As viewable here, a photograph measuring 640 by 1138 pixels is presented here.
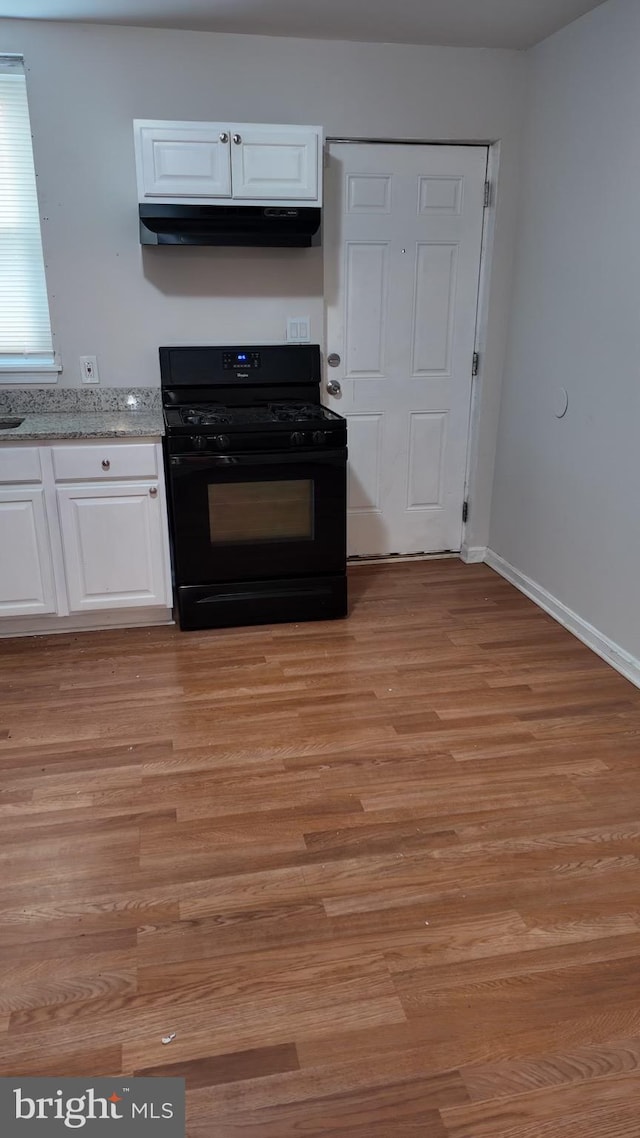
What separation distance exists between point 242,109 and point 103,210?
2.38 ft

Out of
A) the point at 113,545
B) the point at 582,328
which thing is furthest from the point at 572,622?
the point at 113,545

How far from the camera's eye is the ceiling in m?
2.82

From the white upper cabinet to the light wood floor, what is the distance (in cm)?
185

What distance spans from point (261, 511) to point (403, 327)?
1.26 meters

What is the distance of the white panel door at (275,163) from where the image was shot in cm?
305

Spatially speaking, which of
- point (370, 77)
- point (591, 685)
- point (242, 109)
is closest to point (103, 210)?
point (242, 109)

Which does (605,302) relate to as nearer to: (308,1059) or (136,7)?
(136,7)

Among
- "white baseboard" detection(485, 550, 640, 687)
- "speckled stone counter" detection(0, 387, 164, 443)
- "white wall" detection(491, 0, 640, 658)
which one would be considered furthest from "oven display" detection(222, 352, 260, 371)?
"white baseboard" detection(485, 550, 640, 687)

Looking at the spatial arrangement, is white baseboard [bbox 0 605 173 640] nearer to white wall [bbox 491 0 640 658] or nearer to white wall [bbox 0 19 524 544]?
white wall [bbox 0 19 524 544]

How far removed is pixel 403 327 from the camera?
12.3ft

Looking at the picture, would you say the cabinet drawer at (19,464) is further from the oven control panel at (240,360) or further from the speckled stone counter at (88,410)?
the oven control panel at (240,360)

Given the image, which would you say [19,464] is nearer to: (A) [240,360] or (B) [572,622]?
(A) [240,360]

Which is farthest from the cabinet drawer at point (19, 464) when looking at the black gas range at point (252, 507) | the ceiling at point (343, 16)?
the ceiling at point (343, 16)

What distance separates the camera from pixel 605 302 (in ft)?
9.66
